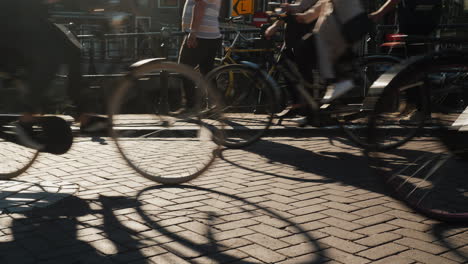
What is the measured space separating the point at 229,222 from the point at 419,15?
166 inches

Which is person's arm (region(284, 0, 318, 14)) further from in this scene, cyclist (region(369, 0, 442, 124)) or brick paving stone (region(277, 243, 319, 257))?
brick paving stone (region(277, 243, 319, 257))

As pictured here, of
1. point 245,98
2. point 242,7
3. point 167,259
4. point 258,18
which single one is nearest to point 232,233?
point 167,259

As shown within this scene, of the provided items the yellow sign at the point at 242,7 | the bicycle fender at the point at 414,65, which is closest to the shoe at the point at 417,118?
the bicycle fender at the point at 414,65

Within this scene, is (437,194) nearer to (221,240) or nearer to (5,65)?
(221,240)

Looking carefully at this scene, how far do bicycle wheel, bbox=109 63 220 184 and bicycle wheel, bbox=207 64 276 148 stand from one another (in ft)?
4.07

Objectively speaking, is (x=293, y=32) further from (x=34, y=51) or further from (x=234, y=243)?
(x=234, y=243)

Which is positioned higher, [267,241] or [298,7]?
[298,7]

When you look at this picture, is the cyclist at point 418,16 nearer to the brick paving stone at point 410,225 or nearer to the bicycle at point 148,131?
the bicycle at point 148,131

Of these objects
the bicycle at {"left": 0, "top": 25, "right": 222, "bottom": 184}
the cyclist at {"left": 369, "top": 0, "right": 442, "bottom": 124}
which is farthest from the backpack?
the bicycle at {"left": 0, "top": 25, "right": 222, "bottom": 184}

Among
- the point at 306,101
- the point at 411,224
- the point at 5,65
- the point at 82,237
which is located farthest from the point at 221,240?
the point at 306,101

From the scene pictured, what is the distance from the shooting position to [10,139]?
409 centimetres

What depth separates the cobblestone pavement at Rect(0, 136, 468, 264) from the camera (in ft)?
9.76

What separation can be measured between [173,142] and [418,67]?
201 centimetres

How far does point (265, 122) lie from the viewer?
19.0ft
